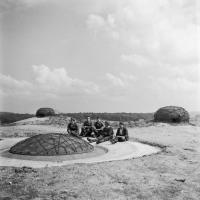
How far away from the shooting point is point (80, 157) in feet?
33.2

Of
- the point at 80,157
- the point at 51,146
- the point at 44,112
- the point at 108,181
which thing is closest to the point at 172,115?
the point at 44,112

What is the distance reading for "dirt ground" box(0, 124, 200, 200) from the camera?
21.3 ft

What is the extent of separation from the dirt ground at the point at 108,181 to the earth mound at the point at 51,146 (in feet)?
5.54

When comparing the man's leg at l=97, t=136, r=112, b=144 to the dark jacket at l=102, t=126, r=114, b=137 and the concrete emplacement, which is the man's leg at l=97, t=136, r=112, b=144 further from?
the concrete emplacement

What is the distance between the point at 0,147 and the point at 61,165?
4.14 m

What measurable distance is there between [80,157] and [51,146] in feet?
3.29

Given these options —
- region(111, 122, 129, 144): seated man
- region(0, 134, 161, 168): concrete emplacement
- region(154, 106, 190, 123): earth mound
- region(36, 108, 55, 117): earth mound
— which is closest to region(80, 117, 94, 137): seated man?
region(111, 122, 129, 144): seated man

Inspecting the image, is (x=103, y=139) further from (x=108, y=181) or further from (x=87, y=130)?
(x=108, y=181)

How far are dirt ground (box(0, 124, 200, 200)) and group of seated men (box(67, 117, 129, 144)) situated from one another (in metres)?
3.77

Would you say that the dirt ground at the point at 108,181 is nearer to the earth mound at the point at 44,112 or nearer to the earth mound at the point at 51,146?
the earth mound at the point at 51,146

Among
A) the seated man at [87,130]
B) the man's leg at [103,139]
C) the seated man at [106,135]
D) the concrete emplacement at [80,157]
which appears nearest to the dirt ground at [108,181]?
the concrete emplacement at [80,157]

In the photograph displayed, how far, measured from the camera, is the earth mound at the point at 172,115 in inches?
931

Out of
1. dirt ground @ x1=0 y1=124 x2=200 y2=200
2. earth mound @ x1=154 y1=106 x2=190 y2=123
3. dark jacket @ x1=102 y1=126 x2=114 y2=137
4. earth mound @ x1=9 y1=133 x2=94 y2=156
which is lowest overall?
dirt ground @ x1=0 y1=124 x2=200 y2=200

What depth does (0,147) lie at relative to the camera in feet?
39.7
